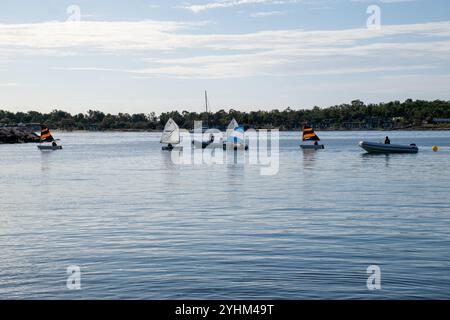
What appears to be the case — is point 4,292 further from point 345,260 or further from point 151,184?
point 151,184

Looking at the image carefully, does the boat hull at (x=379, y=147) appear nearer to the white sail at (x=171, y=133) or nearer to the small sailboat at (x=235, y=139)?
the small sailboat at (x=235, y=139)

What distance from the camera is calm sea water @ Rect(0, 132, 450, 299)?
1808 centimetres

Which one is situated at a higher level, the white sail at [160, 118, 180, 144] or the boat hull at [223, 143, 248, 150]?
the white sail at [160, 118, 180, 144]

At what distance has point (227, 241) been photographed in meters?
25.6

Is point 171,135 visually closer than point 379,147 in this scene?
No

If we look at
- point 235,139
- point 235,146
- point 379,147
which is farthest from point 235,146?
point 379,147

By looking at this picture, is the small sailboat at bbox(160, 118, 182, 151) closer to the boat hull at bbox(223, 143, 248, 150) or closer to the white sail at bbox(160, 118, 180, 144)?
the white sail at bbox(160, 118, 180, 144)

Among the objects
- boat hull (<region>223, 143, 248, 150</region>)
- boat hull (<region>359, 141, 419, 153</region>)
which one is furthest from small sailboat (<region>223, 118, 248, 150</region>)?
boat hull (<region>359, 141, 419, 153</region>)

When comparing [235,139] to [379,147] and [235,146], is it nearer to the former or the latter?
[235,146]

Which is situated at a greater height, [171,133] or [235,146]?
[171,133]

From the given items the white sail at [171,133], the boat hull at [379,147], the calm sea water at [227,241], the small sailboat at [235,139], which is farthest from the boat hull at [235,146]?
the calm sea water at [227,241]

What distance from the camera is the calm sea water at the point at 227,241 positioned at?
1808cm
